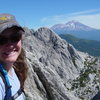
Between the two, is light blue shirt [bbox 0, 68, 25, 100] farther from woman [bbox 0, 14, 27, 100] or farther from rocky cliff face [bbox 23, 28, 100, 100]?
rocky cliff face [bbox 23, 28, 100, 100]

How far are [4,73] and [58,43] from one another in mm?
164278

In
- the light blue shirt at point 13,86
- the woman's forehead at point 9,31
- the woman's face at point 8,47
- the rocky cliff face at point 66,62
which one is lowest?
the rocky cliff face at point 66,62

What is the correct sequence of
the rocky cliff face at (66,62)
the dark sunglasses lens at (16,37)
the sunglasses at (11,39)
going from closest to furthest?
the sunglasses at (11,39) < the dark sunglasses lens at (16,37) < the rocky cliff face at (66,62)

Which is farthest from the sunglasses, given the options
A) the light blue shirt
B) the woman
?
the light blue shirt

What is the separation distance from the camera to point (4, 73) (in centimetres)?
542

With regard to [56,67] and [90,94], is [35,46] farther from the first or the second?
[90,94]

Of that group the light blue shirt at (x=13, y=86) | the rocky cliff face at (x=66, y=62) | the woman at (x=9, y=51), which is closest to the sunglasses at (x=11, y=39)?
the woman at (x=9, y=51)

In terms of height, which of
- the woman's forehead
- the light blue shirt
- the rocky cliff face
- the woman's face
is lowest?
the rocky cliff face

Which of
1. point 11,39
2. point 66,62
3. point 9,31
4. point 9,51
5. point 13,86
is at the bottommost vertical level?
point 66,62

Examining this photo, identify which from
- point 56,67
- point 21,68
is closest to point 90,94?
point 56,67

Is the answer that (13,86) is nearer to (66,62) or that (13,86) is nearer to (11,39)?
(11,39)

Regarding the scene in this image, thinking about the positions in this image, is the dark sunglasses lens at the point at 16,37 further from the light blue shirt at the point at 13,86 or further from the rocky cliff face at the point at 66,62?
the rocky cliff face at the point at 66,62

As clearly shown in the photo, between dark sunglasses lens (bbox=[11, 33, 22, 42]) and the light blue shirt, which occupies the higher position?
dark sunglasses lens (bbox=[11, 33, 22, 42])

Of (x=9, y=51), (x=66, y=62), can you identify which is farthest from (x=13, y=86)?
(x=66, y=62)
